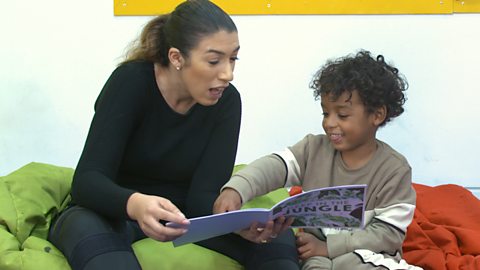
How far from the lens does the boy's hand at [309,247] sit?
1.45 metres

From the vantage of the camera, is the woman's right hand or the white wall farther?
the white wall

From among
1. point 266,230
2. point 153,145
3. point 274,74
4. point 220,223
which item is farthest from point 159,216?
point 274,74

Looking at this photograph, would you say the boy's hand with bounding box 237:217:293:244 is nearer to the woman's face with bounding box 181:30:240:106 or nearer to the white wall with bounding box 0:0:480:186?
the woman's face with bounding box 181:30:240:106

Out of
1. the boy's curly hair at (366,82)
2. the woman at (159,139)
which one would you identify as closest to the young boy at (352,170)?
the boy's curly hair at (366,82)

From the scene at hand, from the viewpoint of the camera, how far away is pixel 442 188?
81.7 inches

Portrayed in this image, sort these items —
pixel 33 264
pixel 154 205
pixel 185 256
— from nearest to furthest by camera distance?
pixel 154 205
pixel 33 264
pixel 185 256

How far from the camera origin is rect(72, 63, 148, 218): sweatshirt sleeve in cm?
127

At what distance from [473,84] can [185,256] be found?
1540 millimetres

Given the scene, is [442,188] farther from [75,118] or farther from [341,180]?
[75,118]

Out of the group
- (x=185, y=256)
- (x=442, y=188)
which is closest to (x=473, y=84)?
(x=442, y=188)

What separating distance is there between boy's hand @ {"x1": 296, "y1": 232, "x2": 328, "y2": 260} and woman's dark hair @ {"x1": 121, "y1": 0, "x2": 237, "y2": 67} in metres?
0.49

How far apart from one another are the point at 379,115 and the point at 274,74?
1.03 metres

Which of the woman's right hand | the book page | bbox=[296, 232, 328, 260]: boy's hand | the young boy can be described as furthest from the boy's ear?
the woman's right hand

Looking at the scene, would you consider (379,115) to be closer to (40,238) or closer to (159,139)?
(159,139)
